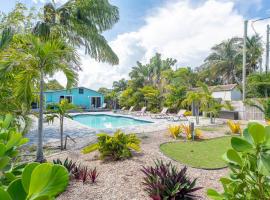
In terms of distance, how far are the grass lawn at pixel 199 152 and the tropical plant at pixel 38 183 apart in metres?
6.02

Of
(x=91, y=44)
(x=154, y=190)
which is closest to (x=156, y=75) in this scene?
(x=91, y=44)

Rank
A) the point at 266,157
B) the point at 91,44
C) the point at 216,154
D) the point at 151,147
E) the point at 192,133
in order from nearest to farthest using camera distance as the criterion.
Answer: the point at 266,157 < the point at 216,154 < the point at 151,147 < the point at 192,133 < the point at 91,44

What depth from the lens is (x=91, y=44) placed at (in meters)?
14.6

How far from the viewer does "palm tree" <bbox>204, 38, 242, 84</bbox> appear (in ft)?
112

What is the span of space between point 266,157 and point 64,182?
1023mm

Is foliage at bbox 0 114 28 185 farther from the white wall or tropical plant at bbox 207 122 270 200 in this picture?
the white wall

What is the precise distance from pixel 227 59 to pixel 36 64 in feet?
110

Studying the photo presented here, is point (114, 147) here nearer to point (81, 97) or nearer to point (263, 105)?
point (263, 105)

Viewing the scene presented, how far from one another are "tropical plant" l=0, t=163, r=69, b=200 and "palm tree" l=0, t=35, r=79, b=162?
6.23 m

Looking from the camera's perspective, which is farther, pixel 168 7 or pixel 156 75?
pixel 156 75

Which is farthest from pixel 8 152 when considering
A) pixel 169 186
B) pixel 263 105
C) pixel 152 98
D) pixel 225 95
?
pixel 152 98

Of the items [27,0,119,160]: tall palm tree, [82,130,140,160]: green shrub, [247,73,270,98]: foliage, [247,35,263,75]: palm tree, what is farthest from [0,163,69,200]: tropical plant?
[247,35,263,75]: palm tree

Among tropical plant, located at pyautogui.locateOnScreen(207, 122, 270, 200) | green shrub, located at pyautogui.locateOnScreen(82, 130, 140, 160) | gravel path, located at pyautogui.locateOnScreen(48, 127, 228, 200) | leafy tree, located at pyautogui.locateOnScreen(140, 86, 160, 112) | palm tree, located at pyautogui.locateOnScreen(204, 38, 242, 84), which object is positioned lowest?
gravel path, located at pyautogui.locateOnScreen(48, 127, 228, 200)

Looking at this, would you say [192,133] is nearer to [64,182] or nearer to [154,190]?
[154,190]
